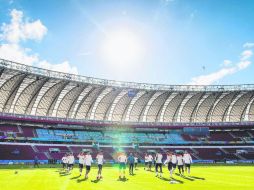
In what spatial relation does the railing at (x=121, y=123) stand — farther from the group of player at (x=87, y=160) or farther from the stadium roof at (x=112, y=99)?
the group of player at (x=87, y=160)

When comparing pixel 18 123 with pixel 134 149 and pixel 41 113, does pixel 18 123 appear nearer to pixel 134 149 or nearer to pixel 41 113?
pixel 41 113

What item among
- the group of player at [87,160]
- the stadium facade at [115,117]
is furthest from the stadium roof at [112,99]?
the group of player at [87,160]

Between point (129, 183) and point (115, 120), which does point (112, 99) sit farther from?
point (129, 183)

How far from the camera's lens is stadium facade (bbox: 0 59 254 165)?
182 feet

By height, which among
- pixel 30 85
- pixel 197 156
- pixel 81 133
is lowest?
pixel 197 156

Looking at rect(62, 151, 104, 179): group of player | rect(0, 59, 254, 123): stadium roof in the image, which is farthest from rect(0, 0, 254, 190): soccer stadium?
rect(62, 151, 104, 179): group of player

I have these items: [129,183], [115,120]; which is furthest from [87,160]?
[115,120]

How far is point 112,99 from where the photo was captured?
6594cm

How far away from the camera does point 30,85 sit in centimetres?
5419

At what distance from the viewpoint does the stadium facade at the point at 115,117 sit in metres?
55.6

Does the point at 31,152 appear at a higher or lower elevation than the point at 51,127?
lower

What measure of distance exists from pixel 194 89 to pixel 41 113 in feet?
115

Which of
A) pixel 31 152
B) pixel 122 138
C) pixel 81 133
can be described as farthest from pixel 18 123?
pixel 122 138

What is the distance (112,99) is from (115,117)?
25.8ft
